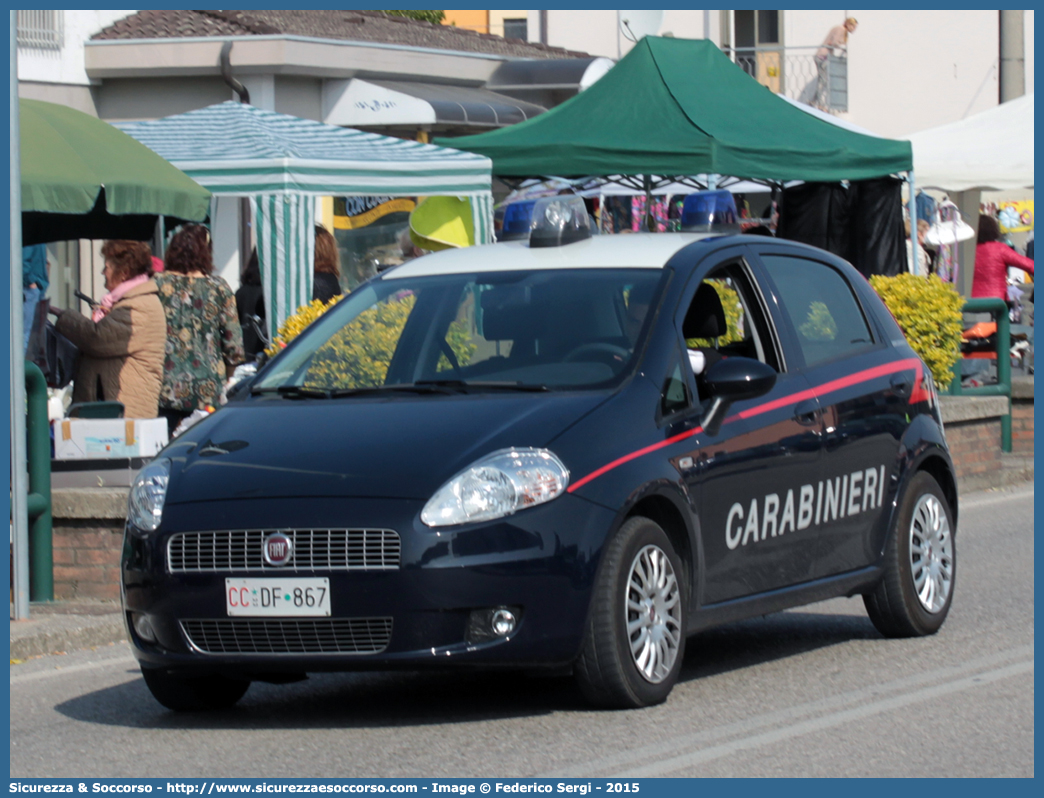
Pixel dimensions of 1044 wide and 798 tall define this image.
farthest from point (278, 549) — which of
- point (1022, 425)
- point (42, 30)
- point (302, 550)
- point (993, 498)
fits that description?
point (42, 30)

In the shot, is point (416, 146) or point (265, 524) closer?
point (265, 524)

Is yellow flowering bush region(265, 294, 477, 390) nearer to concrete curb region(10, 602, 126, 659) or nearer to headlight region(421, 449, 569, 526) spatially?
headlight region(421, 449, 569, 526)

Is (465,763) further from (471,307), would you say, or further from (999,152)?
(999,152)

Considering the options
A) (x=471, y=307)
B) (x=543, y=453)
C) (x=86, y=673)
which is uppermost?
(x=471, y=307)

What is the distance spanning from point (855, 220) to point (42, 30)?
32.3 feet

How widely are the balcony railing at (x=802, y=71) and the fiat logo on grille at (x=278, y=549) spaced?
1409 inches

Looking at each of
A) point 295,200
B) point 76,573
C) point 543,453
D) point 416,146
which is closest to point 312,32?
point 416,146

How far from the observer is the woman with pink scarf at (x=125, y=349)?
36.1 feet

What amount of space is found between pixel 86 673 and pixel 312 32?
16.6 metres

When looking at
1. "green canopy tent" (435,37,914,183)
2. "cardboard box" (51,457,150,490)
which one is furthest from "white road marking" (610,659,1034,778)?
"green canopy tent" (435,37,914,183)

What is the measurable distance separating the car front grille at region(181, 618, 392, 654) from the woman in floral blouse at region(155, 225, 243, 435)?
17.7 ft

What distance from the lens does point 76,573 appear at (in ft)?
29.9

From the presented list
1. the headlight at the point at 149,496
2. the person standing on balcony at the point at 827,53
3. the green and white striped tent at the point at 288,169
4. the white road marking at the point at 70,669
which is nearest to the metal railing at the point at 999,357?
the green and white striped tent at the point at 288,169

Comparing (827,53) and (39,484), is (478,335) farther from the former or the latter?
(827,53)
